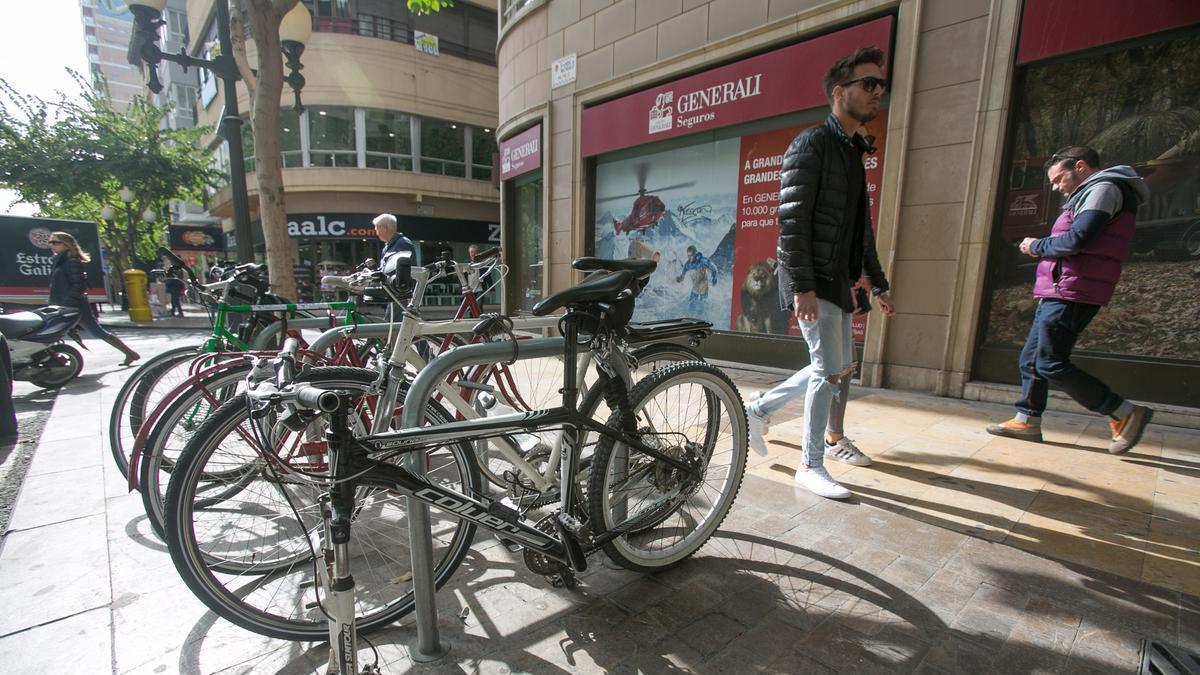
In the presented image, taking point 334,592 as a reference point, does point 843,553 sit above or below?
below

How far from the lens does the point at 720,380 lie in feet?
7.79

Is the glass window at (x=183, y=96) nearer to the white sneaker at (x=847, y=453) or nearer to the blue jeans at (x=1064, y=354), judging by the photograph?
the white sneaker at (x=847, y=453)

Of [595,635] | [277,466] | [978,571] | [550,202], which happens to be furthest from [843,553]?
[550,202]

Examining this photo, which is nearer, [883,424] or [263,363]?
[263,363]

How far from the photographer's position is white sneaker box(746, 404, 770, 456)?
2.85m

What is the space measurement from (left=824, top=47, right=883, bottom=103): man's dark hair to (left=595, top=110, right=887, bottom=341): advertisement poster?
9.94 feet

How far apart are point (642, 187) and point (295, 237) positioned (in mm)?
17305

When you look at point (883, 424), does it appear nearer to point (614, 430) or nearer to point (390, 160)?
point (614, 430)

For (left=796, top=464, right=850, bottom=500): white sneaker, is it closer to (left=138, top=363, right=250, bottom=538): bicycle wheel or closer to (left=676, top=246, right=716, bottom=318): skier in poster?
(left=138, top=363, right=250, bottom=538): bicycle wheel

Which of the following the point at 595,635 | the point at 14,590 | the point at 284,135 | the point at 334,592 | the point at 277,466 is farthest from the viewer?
the point at 284,135

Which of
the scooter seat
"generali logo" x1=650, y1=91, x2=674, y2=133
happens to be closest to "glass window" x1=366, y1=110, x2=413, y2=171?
the scooter seat

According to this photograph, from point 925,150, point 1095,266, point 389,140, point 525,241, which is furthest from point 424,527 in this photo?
point 389,140

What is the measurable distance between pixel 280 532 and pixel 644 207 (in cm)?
630

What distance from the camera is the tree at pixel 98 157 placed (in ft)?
52.4
